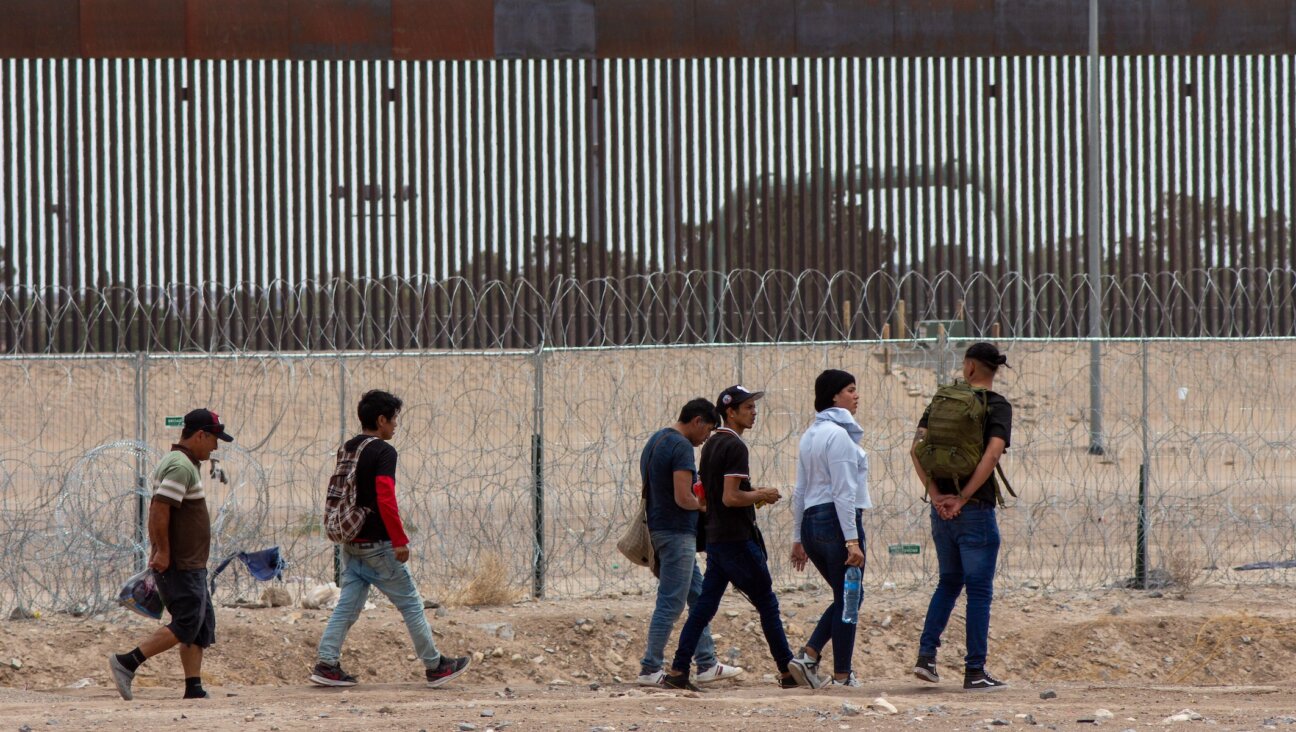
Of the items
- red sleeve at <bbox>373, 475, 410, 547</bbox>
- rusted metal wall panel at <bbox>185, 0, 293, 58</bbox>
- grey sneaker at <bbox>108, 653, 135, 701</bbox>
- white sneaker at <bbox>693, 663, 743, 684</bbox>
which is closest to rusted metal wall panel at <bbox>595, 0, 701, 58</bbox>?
rusted metal wall panel at <bbox>185, 0, 293, 58</bbox>

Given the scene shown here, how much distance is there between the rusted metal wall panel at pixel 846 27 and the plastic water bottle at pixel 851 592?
13.7 m

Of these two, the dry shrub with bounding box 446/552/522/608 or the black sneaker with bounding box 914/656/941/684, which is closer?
the black sneaker with bounding box 914/656/941/684

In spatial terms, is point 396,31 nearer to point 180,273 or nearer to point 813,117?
point 180,273

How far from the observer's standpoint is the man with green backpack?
630 cm

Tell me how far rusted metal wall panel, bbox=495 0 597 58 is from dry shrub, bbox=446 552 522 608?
1139 centimetres

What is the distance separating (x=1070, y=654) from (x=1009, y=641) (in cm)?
35

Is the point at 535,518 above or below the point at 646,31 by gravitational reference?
below

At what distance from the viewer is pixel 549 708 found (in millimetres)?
6176

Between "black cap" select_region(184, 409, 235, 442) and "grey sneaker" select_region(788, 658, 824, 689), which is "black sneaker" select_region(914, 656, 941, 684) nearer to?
"grey sneaker" select_region(788, 658, 824, 689)

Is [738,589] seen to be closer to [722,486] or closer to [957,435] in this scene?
[722,486]

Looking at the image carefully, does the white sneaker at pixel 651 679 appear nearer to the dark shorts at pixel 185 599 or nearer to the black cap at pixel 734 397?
the black cap at pixel 734 397

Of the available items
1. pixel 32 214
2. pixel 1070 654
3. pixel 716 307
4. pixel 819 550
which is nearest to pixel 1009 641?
pixel 1070 654

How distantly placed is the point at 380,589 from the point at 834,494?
6.92ft

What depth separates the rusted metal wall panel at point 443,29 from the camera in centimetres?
1897
